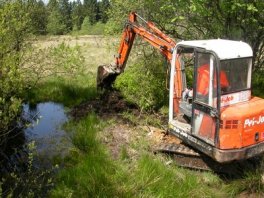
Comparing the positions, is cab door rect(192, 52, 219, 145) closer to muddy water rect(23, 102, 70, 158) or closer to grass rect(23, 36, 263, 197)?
grass rect(23, 36, 263, 197)

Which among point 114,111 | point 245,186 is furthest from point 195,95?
point 114,111

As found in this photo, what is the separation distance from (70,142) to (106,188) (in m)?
3.28

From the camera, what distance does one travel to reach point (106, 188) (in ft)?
22.1

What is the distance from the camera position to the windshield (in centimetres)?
708

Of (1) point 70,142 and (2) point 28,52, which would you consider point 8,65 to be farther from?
(2) point 28,52

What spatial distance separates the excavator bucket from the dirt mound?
32cm

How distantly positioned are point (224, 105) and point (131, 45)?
451 cm

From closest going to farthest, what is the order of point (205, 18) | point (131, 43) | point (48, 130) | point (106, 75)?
1. point (131, 43)
2. point (48, 130)
3. point (205, 18)
4. point (106, 75)

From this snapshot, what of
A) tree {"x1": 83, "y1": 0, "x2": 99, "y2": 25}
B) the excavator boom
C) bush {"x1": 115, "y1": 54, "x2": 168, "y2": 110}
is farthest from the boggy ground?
tree {"x1": 83, "y1": 0, "x2": 99, "y2": 25}

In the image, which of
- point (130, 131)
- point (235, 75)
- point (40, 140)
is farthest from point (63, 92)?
point (235, 75)

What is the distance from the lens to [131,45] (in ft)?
35.9

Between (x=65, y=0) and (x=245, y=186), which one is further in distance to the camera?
(x=65, y=0)

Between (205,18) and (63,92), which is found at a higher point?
(205,18)

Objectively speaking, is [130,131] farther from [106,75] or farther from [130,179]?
[130,179]
